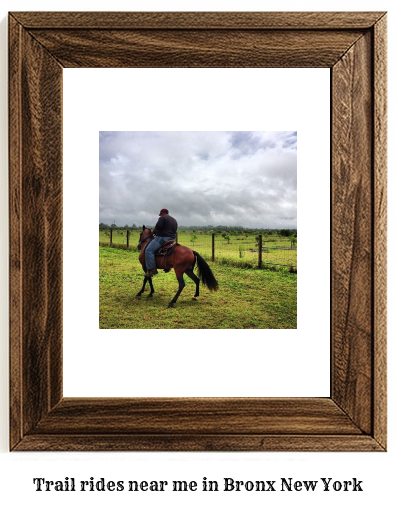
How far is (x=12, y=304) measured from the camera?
1.27 meters

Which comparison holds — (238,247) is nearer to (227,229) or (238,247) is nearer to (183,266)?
(227,229)

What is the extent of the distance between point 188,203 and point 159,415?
666 millimetres

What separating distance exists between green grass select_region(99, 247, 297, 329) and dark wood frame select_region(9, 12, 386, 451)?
5.6 inches

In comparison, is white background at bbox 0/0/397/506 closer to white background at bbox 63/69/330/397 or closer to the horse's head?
white background at bbox 63/69/330/397

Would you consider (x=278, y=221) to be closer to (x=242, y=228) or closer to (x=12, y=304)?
(x=242, y=228)

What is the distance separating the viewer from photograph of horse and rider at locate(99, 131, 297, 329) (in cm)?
131

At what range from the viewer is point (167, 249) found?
1.28 meters

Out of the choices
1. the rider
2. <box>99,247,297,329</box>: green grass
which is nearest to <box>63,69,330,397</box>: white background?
<box>99,247,297,329</box>: green grass
